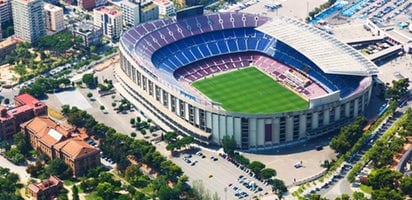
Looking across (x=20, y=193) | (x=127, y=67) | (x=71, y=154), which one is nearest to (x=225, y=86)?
Result: (x=127, y=67)

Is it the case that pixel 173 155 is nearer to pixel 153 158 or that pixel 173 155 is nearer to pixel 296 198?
pixel 153 158

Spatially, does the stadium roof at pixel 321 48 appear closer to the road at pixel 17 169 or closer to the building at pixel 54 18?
the building at pixel 54 18

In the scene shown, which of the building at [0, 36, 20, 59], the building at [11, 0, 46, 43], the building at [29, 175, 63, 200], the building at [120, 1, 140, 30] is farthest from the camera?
the building at [120, 1, 140, 30]

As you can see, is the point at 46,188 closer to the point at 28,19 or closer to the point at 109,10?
the point at 28,19

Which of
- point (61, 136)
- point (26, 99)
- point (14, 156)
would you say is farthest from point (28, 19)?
point (61, 136)

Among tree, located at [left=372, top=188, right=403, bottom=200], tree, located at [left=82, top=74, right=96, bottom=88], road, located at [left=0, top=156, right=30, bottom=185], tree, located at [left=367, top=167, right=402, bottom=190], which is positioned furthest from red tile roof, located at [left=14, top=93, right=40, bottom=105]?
tree, located at [left=372, top=188, right=403, bottom=200]

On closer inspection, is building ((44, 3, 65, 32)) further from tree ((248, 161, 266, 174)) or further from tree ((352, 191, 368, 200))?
tree ((352, 191, 368, 200))

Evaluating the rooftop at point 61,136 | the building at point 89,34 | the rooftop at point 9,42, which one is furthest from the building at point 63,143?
the rooftop at point 9,42
